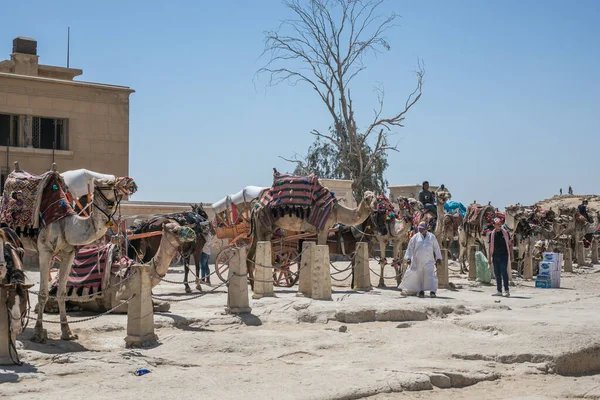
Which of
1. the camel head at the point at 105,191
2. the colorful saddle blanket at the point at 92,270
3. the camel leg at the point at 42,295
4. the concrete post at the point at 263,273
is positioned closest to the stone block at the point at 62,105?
the concrete post at the point at 263,273

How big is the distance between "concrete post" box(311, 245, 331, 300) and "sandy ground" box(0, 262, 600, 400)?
276 mm

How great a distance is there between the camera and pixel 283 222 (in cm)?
1700

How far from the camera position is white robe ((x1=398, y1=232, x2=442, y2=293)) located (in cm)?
1589

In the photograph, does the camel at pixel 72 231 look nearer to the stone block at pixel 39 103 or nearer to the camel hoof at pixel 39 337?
the camel hoof at pixel 39 337

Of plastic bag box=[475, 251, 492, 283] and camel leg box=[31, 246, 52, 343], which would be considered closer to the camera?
camel leg box=[31, 246, 52, 343]

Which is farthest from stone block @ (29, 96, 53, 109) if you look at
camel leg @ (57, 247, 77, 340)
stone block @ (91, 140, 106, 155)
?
camel leg @ (57, 247, 77, 340)

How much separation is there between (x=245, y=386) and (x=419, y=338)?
3834 millimetres

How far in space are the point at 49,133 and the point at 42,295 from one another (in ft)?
71.2

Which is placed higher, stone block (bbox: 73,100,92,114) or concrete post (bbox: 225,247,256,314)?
stone block (bbox: 73,100,92,114)

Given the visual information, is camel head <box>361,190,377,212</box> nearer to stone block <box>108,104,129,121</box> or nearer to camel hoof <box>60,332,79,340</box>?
camel hoof <box>60,332,79,340</box>

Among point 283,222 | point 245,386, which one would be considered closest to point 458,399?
point 245,386

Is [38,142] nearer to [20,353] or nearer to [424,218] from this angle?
[424,218]

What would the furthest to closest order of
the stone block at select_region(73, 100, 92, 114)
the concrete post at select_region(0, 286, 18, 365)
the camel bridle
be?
the stone block at select_region(73, 100, 92, 114) < the camel bridle < the concrete post at select_region(0, 286, 18, 365)

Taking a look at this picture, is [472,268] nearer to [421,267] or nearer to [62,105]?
[421,267]
